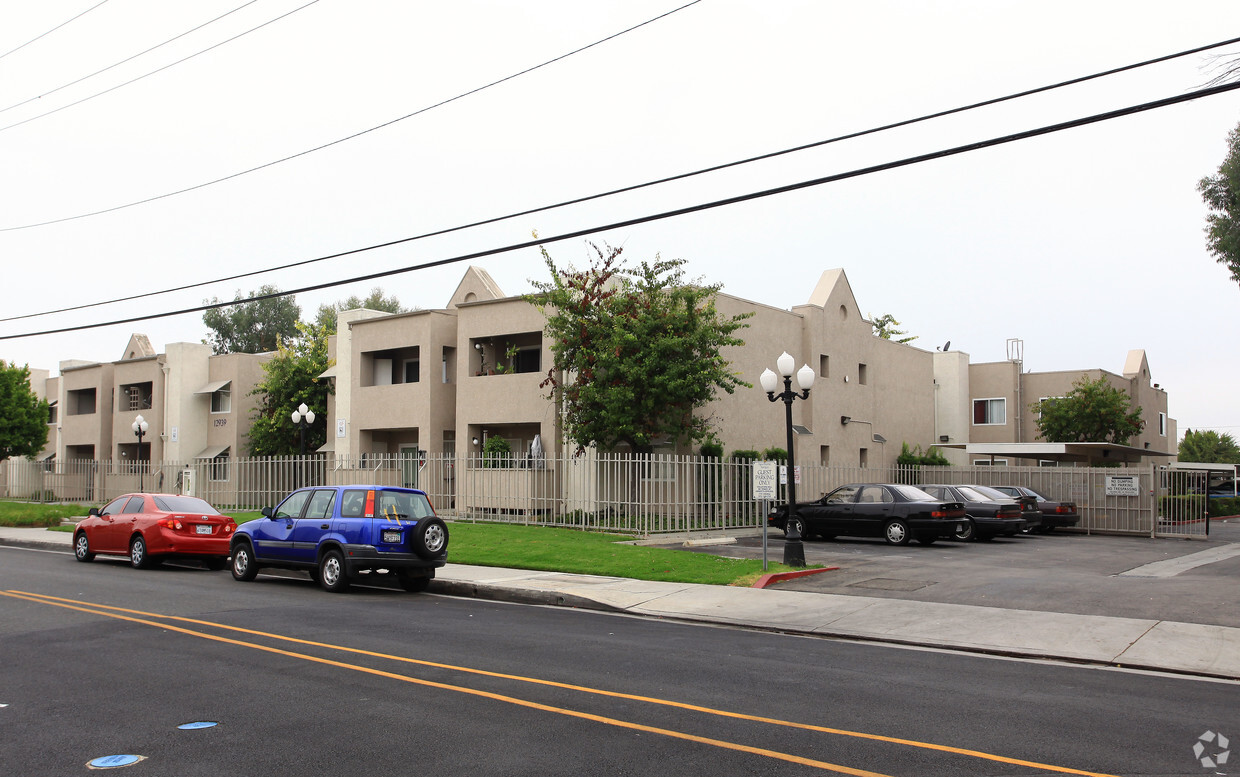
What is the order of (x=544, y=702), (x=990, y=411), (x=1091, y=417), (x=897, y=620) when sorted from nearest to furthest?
1. (x=544, y=702)
2. (x=897, y=620)
3. (x=1091, y=417)
4. (x=990, y=411)

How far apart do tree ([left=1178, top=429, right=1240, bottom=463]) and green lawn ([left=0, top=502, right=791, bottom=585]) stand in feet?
300

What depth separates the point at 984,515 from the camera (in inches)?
989

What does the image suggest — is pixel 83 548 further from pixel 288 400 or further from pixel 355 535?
pixel 288 400

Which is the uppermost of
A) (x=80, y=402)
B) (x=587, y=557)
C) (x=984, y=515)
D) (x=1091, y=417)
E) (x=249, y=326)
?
(x=249, y=326)

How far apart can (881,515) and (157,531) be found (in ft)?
53.6

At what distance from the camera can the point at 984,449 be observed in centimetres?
3562

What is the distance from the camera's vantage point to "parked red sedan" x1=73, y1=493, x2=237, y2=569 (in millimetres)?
18469

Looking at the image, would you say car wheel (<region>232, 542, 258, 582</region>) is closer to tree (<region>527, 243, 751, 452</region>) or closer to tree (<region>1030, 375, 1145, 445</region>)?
tree (<region>527, 243, 751, 452</region>)

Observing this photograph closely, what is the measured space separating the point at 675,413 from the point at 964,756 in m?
20.3

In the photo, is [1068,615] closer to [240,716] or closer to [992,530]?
[240,716]

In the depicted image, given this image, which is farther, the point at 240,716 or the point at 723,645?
the point at 723,645

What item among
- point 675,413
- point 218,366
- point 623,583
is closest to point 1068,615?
point 623,583

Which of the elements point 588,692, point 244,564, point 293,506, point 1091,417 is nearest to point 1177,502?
point 1091,417

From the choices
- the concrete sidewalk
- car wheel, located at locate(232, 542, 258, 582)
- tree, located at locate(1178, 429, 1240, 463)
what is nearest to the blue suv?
car wheel, located at locate(232, 542, 258, 582)
